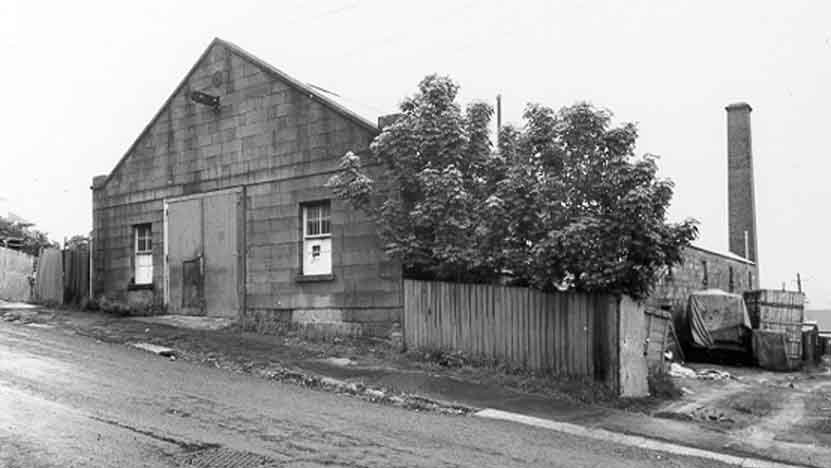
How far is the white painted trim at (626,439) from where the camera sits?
8.83 meters

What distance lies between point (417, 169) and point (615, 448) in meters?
7.32

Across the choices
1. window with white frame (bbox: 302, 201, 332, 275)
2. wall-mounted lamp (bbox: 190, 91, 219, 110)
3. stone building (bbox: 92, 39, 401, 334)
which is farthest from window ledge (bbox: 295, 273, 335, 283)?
wall-mounted lamp (bbox: 190, 91, 219, 110)

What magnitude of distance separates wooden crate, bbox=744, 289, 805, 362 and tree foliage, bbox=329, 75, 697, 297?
13877 millimetres

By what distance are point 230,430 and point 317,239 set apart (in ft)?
28.3

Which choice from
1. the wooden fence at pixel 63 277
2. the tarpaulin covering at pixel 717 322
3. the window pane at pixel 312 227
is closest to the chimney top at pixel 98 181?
the wooden fence at pixel 63 277

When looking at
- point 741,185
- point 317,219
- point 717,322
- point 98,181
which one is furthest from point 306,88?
point 741,185

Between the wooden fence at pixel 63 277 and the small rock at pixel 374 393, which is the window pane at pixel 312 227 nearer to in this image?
the small rock at pixel 374 393

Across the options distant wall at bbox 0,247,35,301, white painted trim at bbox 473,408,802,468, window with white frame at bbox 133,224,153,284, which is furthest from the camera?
distant wall at bbox 0,247,35,301

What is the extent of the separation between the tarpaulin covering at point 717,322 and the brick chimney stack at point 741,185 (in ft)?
71.0

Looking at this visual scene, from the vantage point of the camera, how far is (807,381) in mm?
19750

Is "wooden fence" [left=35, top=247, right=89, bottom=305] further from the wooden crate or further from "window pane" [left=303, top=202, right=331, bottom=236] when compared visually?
the wooden crate

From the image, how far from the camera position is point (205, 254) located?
18.9m

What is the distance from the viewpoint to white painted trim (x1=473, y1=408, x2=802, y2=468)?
883 cm

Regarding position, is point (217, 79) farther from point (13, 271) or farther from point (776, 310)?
point (776, 310)
